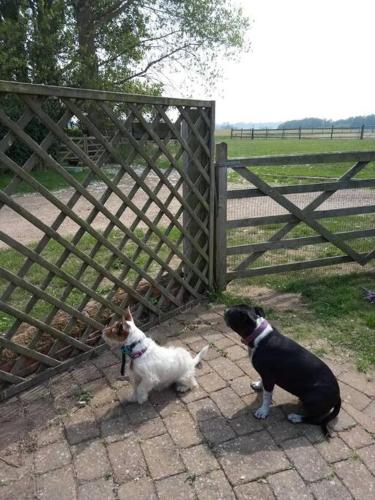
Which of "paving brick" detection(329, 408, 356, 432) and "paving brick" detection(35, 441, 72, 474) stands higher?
"paving brick" detection(329, 408, 356, 432)

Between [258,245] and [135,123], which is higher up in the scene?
[135,123]

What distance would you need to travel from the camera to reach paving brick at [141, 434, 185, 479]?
2.58 meters

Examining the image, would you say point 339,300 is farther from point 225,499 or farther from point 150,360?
point 225,499

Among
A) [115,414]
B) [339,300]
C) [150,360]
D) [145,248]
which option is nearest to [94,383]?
[115,414]

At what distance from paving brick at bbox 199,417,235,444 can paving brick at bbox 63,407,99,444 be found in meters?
0.82

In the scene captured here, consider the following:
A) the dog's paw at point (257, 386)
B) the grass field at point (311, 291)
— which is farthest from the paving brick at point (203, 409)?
the grass field at point (311, 291)

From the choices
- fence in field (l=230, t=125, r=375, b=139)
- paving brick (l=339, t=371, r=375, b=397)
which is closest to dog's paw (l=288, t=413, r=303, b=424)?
paving brick (l=339, t=371, r=375, b=397)

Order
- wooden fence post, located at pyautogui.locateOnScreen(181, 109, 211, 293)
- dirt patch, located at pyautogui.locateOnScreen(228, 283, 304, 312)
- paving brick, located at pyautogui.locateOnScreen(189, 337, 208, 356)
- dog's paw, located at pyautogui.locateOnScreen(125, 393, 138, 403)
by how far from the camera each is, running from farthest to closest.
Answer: dirt patch, located at pyautogui.locateOnScreen(228, 283, 304, 312) → wooden fence post, located at pyautogui.locateOnScreen(181, 109, 211, 293) → paving brick, located at pyautogui.locateOnScreen(189, 337, 208, 356) → dog's paw, located at pyautogui.locateOnScreen(125, 393, 138, 403)

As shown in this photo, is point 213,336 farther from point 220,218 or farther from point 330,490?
point 330,490

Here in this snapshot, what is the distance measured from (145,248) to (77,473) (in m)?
2.23

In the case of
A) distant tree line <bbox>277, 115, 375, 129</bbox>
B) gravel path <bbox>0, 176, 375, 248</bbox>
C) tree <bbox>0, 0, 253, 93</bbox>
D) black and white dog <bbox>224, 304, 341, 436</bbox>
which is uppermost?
tree <bbox>0, 0, 253, 93</bbox>

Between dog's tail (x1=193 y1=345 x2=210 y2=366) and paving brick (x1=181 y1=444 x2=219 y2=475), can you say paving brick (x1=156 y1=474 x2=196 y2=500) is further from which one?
dog's tail (x1=193 y1=345 x2=210 y2=366)

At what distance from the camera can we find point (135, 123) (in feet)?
12.9

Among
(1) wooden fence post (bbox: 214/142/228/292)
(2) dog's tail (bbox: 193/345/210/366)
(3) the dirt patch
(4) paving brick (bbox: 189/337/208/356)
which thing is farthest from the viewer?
(3) the dirt patch
